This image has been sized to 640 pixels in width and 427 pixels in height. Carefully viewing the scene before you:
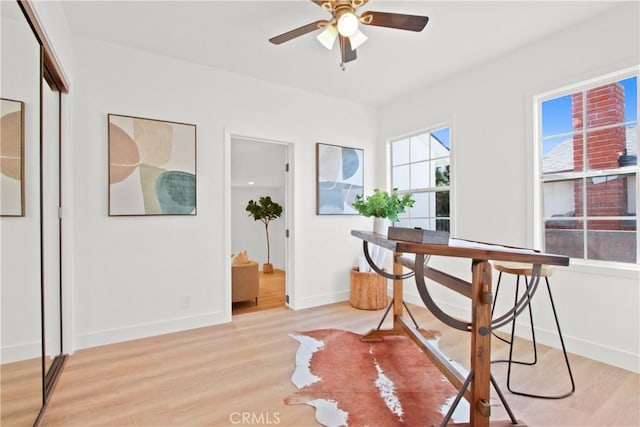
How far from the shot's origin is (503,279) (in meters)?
3.18

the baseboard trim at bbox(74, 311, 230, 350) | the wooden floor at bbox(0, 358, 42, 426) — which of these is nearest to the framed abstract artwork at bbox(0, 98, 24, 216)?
the wooden floor at bbox(0, 358, 42, 426)

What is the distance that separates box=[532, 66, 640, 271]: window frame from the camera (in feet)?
7.91

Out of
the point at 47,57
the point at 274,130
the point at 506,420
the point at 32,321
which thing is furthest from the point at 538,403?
the point at 47,57

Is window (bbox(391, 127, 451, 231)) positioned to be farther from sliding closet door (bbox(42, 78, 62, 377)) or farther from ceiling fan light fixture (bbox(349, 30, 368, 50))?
sliding closet door (bbox(42, 78, 62, 377))

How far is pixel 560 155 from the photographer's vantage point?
9.32 ft

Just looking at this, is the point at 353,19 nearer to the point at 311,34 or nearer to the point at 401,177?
the point at 311,34

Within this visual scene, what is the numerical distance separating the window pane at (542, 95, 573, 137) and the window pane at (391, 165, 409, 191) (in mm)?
1681

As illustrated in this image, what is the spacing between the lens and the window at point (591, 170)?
246cm

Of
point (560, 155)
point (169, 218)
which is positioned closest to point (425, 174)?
point (560, 155)

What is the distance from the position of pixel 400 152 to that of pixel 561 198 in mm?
2041

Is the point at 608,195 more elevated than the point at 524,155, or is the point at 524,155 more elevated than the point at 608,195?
the point at 524,155

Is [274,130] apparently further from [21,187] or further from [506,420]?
[506,420]

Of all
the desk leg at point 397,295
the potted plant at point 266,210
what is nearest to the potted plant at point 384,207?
the desk leg at point 397,295

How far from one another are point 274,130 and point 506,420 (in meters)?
3.34
